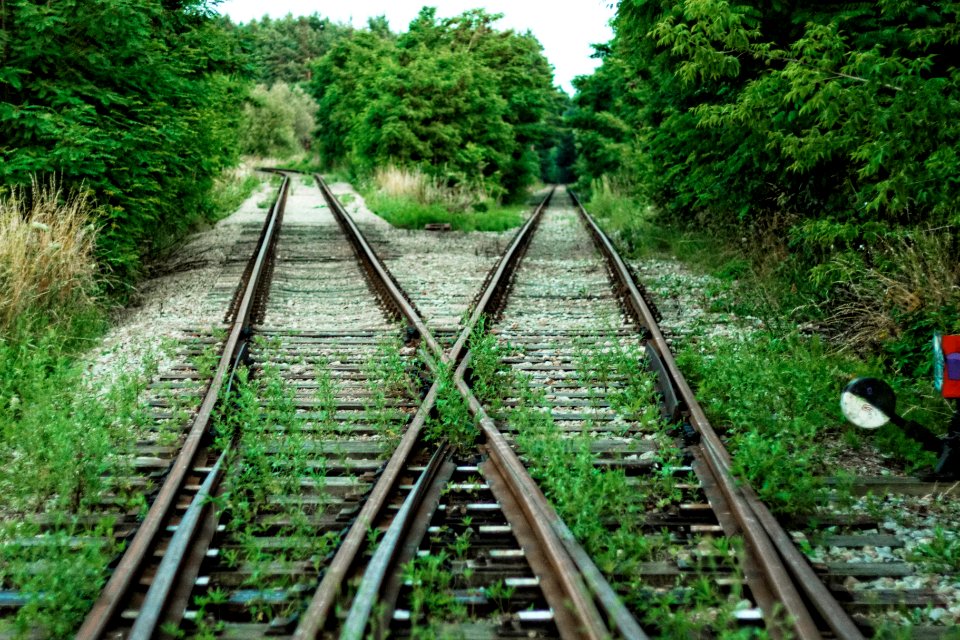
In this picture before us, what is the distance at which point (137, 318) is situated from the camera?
873 cm

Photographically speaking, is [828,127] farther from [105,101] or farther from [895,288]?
[105,101]

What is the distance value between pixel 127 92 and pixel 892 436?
338 inches

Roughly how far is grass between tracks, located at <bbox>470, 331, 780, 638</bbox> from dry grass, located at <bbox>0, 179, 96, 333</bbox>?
4.18 m

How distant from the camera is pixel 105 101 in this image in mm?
8977

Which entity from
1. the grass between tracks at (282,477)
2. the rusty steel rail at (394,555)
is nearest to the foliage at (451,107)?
the grass between tracks at (282,477)

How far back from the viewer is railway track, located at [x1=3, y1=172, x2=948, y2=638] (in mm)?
3088

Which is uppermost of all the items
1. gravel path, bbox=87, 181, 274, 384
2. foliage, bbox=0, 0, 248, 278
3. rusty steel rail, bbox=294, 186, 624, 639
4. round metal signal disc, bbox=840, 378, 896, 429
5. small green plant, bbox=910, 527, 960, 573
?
foliage, bbox=0, 0, 248, 278

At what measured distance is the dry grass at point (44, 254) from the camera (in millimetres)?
7262

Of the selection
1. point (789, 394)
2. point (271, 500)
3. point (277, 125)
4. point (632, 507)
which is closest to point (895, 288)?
point (789, 394)

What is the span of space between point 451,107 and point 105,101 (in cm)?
1643

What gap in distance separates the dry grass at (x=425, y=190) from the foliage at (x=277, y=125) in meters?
29.0

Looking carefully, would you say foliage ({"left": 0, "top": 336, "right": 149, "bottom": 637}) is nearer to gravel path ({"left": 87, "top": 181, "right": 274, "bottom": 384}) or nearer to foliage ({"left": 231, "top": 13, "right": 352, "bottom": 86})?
gravel path ({"left": 87, "top": 181, "right": 274, "bottom": 384})

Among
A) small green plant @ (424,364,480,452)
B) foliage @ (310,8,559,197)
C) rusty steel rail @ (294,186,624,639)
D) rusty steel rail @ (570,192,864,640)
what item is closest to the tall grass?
rusty steel rail @ (294,186,624,639)

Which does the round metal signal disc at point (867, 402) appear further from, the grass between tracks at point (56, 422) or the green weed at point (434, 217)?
the green weed at point (434, 217)
